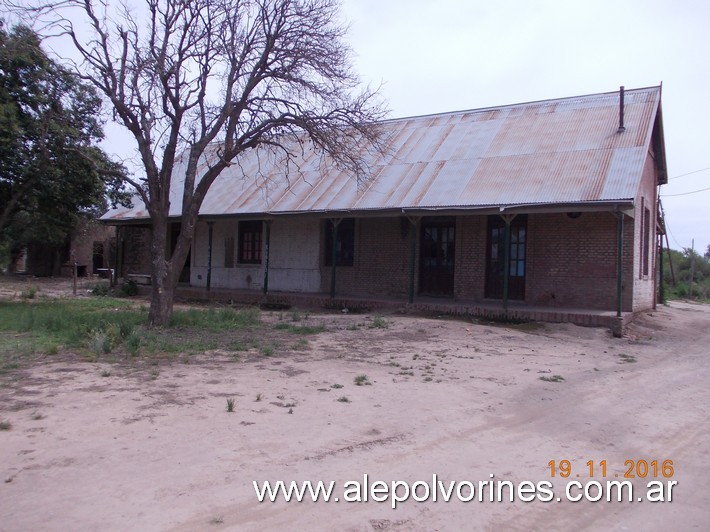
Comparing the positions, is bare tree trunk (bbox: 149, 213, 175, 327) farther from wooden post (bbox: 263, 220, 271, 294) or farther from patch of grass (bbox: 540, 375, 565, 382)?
patch of grass (bbox: 540, 375, 565, 382)

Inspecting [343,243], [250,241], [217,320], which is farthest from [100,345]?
[250,241]

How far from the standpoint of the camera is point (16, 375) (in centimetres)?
742

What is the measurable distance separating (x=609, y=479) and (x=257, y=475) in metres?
2.74

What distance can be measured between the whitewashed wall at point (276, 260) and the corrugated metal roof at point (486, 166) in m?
1.22

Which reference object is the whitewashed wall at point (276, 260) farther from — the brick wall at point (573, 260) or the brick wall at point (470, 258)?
the brick wall at point (573, 260)

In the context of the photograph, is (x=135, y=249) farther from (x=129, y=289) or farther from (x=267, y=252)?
(x=267, y=252)

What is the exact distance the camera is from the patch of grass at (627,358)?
10.2m

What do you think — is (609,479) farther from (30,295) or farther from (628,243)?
(30,295)

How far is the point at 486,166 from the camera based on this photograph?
16.1 meters

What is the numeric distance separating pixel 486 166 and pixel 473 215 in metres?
1.76

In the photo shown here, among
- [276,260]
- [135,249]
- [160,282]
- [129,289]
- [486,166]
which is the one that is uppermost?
[486,166]

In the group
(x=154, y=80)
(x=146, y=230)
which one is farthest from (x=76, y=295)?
(x=154, y=80)

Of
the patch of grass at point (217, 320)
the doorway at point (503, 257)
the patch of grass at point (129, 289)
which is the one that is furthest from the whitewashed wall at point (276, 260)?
the doorway at point (503, 257)

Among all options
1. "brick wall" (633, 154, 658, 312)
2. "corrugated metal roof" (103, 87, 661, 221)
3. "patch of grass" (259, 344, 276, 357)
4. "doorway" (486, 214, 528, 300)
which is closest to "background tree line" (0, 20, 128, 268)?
"corrugated metal roof" (103, 87, 661, 221)
